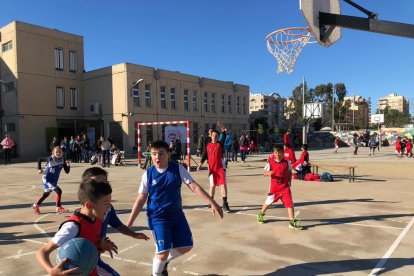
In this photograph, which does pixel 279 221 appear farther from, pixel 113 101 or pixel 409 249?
pixel 113 101

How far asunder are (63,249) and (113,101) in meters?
31.4

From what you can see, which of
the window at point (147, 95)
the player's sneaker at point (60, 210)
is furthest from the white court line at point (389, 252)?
the window at point (147, 95)

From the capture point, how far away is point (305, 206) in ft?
30.0

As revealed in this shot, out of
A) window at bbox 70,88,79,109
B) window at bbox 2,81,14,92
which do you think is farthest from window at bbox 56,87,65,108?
window at bbox 2,81,14,92

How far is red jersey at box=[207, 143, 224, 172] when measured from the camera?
8.80 m

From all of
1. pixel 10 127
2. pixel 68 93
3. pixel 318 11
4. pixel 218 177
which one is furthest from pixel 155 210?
pixel 68 93

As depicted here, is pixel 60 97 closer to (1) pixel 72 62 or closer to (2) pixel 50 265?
(1) pixel 72 62

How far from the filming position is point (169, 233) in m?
4.11

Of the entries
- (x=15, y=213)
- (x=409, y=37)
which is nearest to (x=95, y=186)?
(x=409, y=37)

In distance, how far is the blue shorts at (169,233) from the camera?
404 centimetres

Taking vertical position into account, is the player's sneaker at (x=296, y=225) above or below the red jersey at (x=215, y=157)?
below

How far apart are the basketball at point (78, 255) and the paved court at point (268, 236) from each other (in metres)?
2.43

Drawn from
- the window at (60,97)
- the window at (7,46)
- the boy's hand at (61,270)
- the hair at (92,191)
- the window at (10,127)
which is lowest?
the boy's hand at (61,270)

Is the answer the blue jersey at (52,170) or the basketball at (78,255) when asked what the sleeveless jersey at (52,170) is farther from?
the basketball at (78,255)
